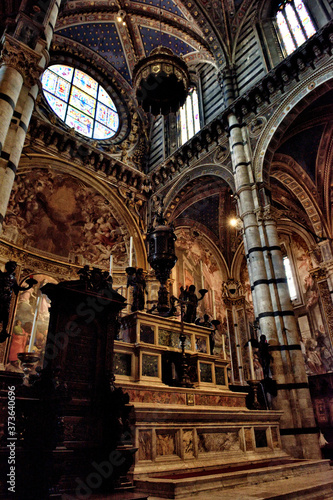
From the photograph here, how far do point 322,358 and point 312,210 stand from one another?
219 inches

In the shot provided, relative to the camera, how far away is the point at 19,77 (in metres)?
6.63

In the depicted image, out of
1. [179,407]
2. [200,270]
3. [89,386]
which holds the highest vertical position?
[200,270]

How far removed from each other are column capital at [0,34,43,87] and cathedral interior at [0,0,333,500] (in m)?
0.04

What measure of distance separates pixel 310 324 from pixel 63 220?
10.5m

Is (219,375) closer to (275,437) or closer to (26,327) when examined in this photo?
(275,437)

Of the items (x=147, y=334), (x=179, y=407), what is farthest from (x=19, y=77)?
(x=179, y=407)

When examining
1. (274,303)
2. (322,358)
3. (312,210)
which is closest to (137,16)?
(312,210)

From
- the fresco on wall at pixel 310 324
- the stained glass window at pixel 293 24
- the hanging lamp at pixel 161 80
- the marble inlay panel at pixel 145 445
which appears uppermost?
the stained glass window at pixel 293 24

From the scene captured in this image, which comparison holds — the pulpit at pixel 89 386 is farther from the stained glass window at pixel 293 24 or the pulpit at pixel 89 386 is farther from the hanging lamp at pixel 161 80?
the stained glass window at pixel 293 24

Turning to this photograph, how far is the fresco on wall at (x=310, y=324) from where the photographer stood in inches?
507

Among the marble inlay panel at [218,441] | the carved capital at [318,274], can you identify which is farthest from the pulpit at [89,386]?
the carved capital at [318,274]

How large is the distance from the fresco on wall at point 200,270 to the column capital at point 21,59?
887 cm

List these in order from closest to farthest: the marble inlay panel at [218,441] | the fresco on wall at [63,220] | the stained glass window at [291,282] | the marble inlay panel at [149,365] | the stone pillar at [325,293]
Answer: the marble inlay panel at [218,441], the marble inlay panel at [149,365], the fresco on wall at [63,220], the stone pillar at [325,293], the stained glass window at [291,282]

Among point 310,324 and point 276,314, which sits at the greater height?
point 310,324
